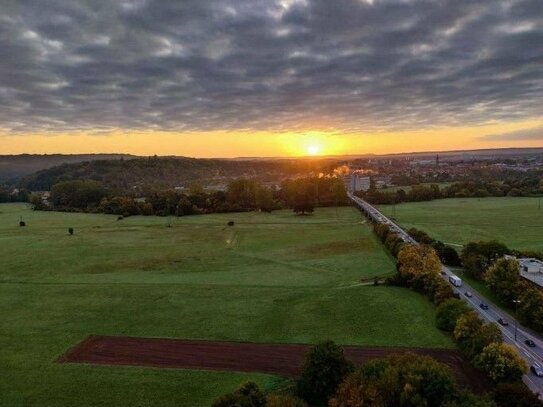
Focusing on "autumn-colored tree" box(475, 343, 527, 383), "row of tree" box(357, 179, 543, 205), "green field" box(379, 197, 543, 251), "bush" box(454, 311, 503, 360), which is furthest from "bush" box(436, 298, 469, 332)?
"row of tree" box(357, 179, 543, 205)

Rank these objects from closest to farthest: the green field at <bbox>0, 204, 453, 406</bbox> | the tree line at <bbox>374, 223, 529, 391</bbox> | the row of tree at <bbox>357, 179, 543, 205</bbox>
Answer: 1. the tree line at <bbox>374, 223, 529, 391</bbox>
2. the green field at <bbox>0, 204, 453, 406</bbox>
3. the row of tree at <bbox>357, 179, 543, 205</bbox>

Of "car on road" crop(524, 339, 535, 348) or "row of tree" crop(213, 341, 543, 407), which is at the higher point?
"row of tree" crop(213, 341, 543, 407)

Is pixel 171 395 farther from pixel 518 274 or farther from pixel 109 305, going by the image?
pixel 518 274

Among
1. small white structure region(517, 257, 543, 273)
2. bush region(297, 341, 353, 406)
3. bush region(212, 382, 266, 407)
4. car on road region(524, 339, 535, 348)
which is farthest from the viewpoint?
small white structure region(517, 257, 543, 273)

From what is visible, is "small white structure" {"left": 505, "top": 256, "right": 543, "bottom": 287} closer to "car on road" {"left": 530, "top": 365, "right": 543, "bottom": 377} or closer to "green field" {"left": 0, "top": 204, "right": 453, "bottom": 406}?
"green field" {"left": 0, "top": 204, "right": 453, "bottom": 406}

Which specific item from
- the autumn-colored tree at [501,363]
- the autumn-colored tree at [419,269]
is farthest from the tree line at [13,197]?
the autumn-colored tree at [501,363]

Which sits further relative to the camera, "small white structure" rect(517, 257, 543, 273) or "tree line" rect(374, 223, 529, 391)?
"small white structure" rect(517, 257, 543, 273)

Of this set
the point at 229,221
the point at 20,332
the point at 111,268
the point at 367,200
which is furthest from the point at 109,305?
the point at 367,200
